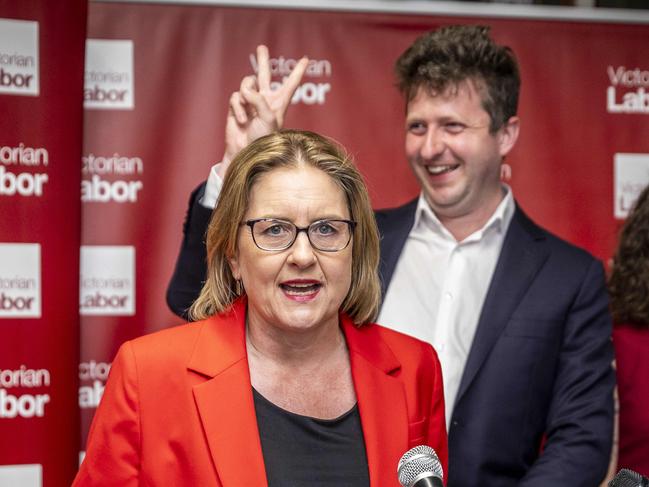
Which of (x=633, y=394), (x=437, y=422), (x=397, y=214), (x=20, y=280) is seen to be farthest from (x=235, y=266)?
(x=633, y=394)

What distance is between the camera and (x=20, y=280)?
11.4ft

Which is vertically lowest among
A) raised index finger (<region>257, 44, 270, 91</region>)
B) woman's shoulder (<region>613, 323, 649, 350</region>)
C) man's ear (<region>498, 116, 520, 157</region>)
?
woman's shoulder (<region>613, 323, 649, 350</region>)

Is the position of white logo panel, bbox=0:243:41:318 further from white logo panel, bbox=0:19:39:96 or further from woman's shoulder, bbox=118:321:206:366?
woman's shoulder, bbox=118:321:206:366

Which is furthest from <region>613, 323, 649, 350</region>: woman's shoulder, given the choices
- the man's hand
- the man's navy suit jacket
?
the man's hand

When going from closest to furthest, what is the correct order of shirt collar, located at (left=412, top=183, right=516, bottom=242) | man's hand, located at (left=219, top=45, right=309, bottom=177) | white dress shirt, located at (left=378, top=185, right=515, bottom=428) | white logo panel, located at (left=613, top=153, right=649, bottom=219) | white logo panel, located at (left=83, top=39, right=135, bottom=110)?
man's hand, located at (left=219, top=45, right=309, bottom=177) → white dress shirt, located at (left=378, top=185, right=515, bottom=428) → shirt collar, located at (left=412, top=183, right=516, bottom=242) → white logo panel, located at (left=83, top=39, right=135, bottom=110) → white logo panel, located at (left=613, top=153, right=649, bottom=219)

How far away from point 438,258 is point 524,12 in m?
1.42

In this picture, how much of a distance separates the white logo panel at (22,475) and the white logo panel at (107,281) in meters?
0.66

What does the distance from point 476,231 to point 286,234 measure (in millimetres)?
1246

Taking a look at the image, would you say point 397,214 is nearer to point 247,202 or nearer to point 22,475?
point 247,202

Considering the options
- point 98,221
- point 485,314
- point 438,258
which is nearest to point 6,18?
point 98,221

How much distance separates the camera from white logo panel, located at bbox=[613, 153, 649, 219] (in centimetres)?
420

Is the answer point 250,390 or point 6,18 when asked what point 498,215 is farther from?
point 6,18

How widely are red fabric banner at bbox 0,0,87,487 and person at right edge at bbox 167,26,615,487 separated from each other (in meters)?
0.63

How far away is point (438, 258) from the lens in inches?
128
